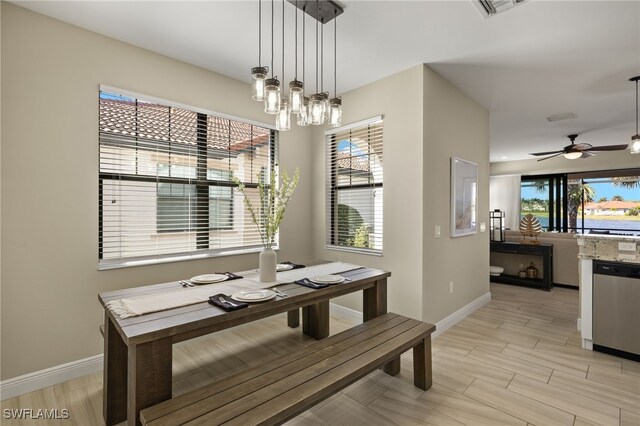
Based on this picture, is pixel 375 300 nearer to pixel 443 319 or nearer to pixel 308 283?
pixel 308 283

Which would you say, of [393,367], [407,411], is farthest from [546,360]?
[407,411]

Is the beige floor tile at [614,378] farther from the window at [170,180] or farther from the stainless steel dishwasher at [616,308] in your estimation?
the window at [170,180]

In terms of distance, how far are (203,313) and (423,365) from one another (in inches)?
65.4

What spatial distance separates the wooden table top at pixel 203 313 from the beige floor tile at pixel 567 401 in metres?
1.45

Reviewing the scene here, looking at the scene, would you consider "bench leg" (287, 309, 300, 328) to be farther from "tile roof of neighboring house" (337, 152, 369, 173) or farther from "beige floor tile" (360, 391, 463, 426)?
"tile roof of neighboring house" (337, 152, 369, 173)

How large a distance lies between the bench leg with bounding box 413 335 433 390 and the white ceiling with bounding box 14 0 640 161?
2.48m

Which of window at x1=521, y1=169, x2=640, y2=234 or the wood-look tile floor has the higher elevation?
window at x1=521, y1=169, x2=640, y2=234

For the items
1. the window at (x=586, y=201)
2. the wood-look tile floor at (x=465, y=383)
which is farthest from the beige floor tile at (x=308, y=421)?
the window at (x=586, y=201)

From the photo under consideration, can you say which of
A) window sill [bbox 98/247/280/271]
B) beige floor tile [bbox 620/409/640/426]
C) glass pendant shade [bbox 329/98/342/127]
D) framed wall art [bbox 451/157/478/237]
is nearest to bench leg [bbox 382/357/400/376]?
beige floor tile [bbox 620/409/640/426]

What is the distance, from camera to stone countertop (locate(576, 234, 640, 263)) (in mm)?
2699

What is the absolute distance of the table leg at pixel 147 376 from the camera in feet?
4.62

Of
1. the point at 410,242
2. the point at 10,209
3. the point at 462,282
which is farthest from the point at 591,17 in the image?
the point at 10,209

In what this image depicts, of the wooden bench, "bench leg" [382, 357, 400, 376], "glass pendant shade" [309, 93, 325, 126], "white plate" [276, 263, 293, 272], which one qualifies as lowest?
"bench leg" [382, 357, 400, 376]

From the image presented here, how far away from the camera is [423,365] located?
226cm
